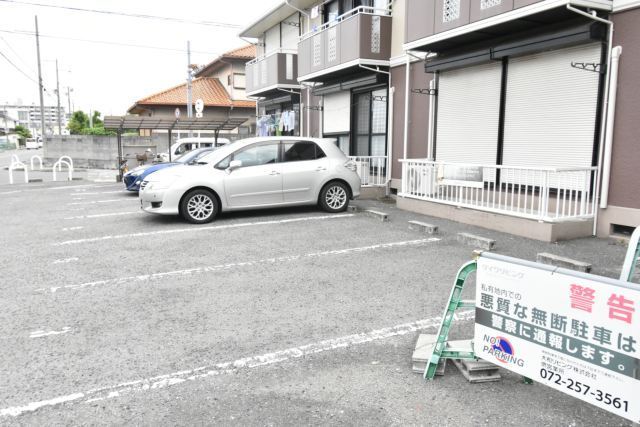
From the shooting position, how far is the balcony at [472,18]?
731 cm

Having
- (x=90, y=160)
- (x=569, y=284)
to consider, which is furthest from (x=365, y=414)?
(x=90, y=160)

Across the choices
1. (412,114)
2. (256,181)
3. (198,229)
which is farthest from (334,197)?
(412,114)

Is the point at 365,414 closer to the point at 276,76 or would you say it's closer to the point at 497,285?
the point at 497,285

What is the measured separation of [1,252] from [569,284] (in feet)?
23.3

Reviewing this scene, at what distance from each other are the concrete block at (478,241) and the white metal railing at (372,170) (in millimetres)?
5344

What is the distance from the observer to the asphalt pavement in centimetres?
295

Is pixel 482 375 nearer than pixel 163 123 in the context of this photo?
Yes

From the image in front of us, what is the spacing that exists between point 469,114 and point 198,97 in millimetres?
23348

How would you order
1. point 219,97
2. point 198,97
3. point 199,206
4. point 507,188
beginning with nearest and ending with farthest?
1. point 507,188
2. point 199,206
3. point 198,97
4. point 219,97

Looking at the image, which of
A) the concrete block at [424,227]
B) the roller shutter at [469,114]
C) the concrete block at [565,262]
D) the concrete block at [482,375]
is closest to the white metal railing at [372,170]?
the roller shutter at [469,114]

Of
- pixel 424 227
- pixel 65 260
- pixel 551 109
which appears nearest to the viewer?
pixel 65 260

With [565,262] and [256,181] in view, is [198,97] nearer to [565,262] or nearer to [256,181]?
[256,181]

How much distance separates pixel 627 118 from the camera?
706 centimetres

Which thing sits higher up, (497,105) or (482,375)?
(497,105)
